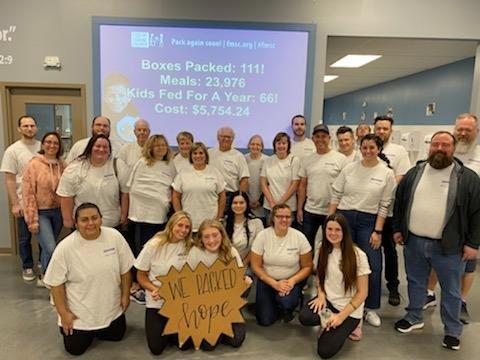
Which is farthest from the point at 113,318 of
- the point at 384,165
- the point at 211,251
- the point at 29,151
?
the point at 384,165

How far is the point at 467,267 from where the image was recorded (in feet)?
8.62

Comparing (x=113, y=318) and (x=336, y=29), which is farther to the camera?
(x=336, y=29)

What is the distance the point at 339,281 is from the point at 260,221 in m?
0.88

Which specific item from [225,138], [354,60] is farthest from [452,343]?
[354,60]

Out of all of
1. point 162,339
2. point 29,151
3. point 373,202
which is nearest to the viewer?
point 162,339

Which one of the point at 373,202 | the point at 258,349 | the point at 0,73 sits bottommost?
the point at 258,349

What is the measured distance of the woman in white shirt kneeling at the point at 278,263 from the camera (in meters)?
2.56

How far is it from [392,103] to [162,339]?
7956mm

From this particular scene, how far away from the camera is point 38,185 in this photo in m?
2.88

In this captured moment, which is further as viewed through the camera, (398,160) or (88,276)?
(398,160)

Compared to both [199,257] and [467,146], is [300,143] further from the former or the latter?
[199,257]

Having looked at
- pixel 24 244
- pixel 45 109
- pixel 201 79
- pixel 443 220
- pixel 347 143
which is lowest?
pixel 24 244

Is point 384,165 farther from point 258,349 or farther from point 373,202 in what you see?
point 258,349

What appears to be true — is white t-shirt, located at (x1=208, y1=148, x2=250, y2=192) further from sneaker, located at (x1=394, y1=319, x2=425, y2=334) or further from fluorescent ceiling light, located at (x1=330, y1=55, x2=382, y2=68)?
fluorescent ceiling light, located at (x1=330, y1=55, x2=382, y2=68)
